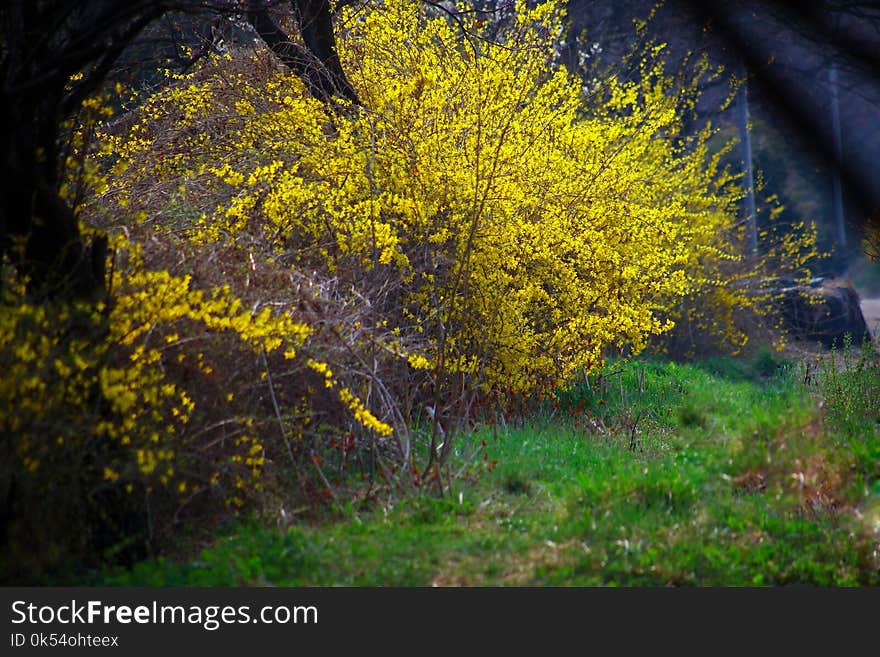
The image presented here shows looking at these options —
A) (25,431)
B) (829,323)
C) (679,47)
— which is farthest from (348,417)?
(679,47)

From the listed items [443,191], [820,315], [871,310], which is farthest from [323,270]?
[871,310]

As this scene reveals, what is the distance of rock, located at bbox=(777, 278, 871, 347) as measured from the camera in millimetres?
14531

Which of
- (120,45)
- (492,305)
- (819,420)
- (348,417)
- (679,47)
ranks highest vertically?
(679,47)

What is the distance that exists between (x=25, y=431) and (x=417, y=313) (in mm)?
3740

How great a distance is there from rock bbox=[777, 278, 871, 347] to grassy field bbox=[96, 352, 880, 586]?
28.2 feet

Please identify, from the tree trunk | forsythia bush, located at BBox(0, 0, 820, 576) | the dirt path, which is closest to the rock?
the dirt path

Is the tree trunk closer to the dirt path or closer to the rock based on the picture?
the dirt path

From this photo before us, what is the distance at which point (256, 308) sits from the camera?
511 cm

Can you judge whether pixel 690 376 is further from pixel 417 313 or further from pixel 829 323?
pixel 829 323

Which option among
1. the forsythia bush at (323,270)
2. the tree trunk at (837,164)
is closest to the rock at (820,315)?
the forsythia bush at (323,270)

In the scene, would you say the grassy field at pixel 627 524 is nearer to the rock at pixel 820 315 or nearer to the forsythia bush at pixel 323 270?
the forsythia bush at pixel 323 270

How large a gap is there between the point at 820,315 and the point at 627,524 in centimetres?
1113

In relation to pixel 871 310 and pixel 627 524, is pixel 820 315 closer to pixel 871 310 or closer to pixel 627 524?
pixel 871 310

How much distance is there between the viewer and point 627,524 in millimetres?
4578
